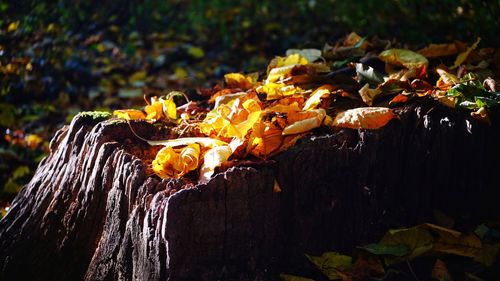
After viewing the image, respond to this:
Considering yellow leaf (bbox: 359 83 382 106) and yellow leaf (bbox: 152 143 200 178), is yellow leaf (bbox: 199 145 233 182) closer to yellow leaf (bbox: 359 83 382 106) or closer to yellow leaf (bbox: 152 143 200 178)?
yellow leaf (bbox: 152 143 200 178)

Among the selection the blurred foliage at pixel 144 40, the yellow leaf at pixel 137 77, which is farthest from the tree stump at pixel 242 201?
the yellow leaf at pixel 137 77

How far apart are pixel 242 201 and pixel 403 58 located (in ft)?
4.23

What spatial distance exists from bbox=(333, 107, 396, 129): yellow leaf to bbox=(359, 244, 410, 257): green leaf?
0.47 metres

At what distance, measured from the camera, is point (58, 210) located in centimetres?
261

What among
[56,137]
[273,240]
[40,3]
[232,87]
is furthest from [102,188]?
[40,3]

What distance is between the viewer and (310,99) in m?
2.65

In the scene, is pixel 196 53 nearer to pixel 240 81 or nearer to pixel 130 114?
pixel 240 81

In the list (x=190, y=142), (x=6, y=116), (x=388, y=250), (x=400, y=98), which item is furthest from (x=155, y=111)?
(x=6, y=116)

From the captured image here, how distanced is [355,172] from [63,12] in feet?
10.7

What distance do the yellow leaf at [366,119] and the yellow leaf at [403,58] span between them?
609 mm

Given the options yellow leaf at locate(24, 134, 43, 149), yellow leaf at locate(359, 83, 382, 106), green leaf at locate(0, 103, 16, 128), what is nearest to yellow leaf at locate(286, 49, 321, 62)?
yellow leaf at locate(359, 83, 382, 106)

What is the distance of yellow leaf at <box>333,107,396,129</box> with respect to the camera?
2.42 metres

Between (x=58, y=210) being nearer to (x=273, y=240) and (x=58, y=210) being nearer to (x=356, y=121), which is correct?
(x=273, y=240)

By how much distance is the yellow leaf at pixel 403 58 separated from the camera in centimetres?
296
